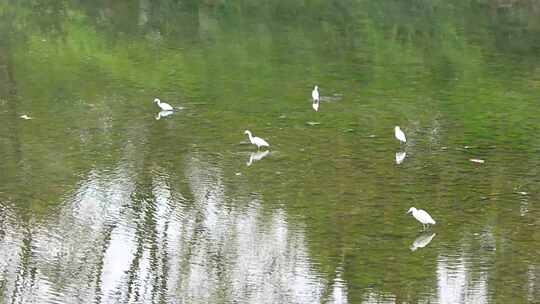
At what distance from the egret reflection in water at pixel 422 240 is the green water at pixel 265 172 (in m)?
0.03

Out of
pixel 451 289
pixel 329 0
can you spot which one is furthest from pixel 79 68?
pixel 329 0

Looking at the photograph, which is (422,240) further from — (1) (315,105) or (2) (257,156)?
(1) (315,105)

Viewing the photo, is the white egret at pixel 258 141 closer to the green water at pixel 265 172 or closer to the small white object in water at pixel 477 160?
the green water at pixel 265 172

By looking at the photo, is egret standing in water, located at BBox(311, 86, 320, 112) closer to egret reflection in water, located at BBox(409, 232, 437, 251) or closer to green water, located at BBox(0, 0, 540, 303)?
green water, located at BBox(0, 0, 540, 303)

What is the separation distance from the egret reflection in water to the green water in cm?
3

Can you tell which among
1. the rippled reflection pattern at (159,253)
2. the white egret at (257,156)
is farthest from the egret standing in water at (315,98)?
the rippled reflection pattern at (159,253)

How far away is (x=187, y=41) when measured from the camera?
77.7 ft

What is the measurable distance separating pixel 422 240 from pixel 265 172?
2892 millimetres

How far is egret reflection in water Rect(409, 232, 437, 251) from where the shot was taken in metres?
10.4

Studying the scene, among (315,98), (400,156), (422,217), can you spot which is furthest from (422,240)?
(315,98)

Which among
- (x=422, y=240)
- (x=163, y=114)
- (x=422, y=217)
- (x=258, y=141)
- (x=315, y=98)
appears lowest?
(x=422, y=240)

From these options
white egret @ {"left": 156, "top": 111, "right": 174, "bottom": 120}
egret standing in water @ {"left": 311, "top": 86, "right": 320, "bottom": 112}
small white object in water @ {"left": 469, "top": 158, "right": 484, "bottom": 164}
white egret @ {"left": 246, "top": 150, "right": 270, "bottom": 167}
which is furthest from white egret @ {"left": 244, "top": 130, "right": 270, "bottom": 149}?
small white object in water @ {"left": 469, "top": 158, "right": 484, "bottom": 164}

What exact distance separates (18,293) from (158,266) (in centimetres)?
144

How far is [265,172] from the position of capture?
12844 millimetres
